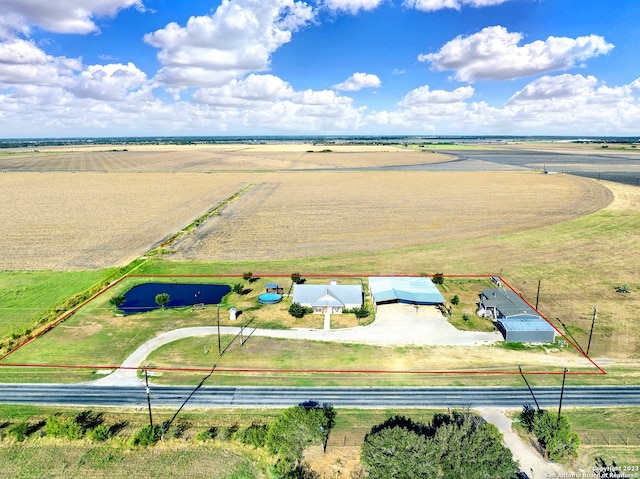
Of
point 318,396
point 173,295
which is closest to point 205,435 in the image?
point 318,396

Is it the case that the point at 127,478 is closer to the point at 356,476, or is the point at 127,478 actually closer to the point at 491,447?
the point at 356,476

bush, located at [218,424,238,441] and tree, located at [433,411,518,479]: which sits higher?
tree, located at [433,411,518,479]

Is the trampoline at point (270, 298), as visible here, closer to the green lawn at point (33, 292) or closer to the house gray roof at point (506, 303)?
the house gray roof at point (506, 303)

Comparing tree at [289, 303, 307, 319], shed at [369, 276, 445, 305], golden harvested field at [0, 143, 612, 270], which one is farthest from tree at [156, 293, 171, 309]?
shed at [369, 276, 445, 305]

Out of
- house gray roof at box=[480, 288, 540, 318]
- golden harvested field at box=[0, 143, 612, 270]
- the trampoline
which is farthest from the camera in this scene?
golden harvested field at box=[0, 143, 612, 270]

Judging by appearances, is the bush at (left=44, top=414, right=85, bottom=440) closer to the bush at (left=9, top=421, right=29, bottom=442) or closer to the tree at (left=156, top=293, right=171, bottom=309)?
the bush at (left=9, top=421, right=29, bottom=442)

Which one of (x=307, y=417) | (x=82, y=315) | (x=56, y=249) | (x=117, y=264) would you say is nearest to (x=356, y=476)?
(x=307, y=417)

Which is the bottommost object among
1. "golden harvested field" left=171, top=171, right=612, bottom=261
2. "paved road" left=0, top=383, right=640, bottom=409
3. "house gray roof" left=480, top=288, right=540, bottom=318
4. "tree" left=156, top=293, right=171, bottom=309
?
"paved road" left=0, top=383, right=640, bottom=409
